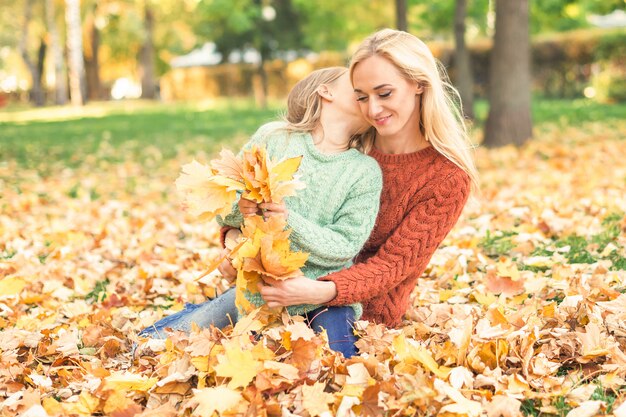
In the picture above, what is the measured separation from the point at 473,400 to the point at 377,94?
3.99ft

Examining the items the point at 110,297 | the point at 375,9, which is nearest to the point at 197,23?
the point at 375,9

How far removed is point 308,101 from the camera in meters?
2.87

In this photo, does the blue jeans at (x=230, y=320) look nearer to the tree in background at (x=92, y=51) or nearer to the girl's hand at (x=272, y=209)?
the girl's hand at (x=272, y=209)

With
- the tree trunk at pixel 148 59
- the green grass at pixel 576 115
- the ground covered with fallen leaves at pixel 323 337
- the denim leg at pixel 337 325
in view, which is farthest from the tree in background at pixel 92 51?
the denim leg at pixel 337 325

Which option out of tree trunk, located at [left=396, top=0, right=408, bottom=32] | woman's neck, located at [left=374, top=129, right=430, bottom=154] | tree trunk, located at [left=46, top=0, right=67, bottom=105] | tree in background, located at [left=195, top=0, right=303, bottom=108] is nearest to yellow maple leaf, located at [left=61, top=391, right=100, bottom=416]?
woman's neck, located at [left=374, top=129, right=430, bottom=154]

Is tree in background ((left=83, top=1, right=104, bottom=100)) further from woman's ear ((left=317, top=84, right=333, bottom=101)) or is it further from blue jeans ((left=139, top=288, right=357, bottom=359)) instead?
woman's ear ((left=317, top=84, right=333, bottom=101))

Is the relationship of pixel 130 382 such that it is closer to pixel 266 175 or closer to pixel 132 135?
pixel 266 175

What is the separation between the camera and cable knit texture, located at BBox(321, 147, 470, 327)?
8.75 feet

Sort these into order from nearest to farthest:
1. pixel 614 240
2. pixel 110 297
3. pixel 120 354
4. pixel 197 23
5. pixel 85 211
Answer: pixel 120 354
pixel 110 297
pixel 614 240
pixel 85 211
pixel 197 23

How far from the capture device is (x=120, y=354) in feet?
9.78

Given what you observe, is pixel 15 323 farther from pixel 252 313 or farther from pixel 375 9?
pixel 375 9

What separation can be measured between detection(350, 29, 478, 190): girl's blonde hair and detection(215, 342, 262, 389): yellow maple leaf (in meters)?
1.18

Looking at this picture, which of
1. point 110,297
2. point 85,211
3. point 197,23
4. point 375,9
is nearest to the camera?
point 110,297

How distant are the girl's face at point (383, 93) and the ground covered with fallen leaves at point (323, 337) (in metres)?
0.84
